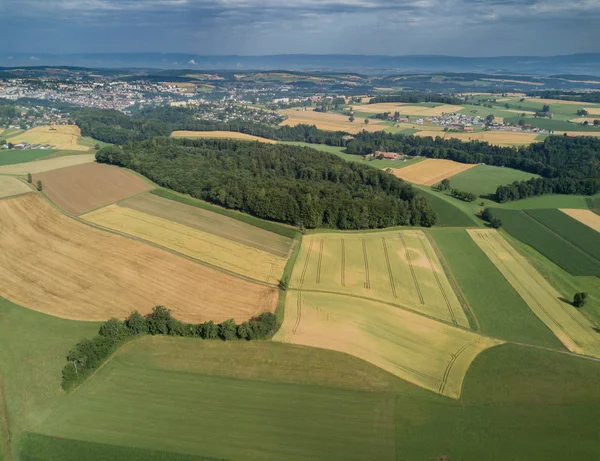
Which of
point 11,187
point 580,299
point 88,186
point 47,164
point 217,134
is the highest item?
point 217,134

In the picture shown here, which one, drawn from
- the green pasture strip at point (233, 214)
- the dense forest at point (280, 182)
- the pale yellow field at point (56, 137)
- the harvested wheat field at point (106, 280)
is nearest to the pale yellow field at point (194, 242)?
the harvested wheat field at point (106, 280)

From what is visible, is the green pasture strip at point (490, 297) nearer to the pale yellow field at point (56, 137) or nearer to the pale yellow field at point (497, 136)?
the pale yellow field at point (497, 136)

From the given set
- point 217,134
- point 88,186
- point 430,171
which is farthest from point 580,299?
point 217,134

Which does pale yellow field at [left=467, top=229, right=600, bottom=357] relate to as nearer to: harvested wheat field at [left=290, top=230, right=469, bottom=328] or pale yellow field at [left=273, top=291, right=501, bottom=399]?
pale yellow field at [left=273, top=291, right=501, bottom=399]

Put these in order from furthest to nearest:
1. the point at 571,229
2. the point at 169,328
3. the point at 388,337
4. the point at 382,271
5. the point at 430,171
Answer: the point at 430,171
the point at 571,229
the point at 382,271
the point at 388,337
the point at 169,328

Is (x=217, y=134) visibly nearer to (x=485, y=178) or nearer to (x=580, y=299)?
(x=485, y=178)

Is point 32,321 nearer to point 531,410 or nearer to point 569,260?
point 531,410
